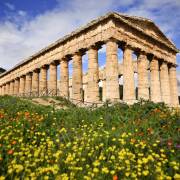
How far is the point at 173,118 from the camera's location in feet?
31.8

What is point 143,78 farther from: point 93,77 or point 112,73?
point 93,77

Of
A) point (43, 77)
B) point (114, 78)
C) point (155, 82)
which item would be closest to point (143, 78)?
point (155, 82)

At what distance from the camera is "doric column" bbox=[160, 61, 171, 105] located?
28425mm

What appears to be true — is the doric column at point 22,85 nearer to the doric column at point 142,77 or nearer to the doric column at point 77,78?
the doric column at point 77,78

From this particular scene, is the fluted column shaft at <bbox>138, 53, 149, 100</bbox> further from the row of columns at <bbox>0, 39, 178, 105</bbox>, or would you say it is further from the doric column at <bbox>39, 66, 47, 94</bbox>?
the doric column at <bbox>39, 66, 47, 94</bbox>

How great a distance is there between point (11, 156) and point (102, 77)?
32489 millimetres

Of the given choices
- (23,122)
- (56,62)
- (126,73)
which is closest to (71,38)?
(56,62)

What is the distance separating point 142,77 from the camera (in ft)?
83.7

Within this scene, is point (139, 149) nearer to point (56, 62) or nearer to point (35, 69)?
point (56, 62)

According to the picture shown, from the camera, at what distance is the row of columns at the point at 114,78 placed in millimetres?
22016

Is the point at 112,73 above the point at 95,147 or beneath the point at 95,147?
above

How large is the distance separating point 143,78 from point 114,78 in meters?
4.87

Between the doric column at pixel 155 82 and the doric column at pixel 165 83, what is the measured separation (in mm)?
1737

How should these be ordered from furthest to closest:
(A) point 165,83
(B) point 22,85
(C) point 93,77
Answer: (B) point 22,85, (A) point 165,83, (C) point 93,77
